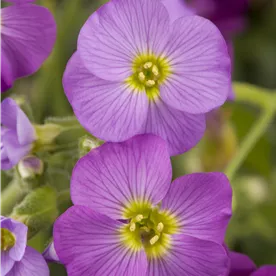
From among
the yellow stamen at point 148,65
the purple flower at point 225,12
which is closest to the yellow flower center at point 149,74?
the yellow stamen at point 148,65

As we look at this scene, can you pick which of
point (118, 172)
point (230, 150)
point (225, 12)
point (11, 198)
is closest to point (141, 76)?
point (118, 172)

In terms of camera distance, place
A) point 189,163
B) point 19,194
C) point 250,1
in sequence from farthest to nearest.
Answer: point 250,1, point 189,163, point 19,194

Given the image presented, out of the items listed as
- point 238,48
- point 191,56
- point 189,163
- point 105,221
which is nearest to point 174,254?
point 105,221

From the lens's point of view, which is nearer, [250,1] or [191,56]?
[191,56]

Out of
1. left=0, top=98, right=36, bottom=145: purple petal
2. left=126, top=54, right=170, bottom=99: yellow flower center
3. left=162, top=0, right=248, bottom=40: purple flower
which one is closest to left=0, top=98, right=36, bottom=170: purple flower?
left=0, top=98, right=36, bottom=145: purple petal

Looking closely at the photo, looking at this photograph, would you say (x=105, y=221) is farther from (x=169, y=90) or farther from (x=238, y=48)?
(x=238, y=48)

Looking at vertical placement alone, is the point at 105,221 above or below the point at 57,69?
above

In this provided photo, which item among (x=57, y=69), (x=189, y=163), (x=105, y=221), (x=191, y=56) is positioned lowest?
(x=189, y=163)

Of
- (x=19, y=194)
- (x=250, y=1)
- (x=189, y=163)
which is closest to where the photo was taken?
(x=19, y=194)
